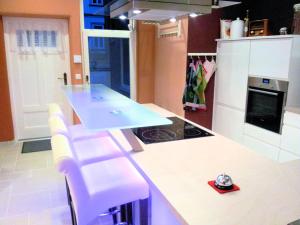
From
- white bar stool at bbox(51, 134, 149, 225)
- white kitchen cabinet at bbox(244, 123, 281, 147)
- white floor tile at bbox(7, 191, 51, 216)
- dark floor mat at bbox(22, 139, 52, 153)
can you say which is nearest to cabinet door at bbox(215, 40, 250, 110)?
white kitchen cabinet at bbox(244, 123, 281, 147)

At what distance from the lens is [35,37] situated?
426 centimetres

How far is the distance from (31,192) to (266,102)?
2757 millimetres

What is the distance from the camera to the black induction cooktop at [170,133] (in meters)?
1.90

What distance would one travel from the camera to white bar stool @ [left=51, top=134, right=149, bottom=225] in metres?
1.32

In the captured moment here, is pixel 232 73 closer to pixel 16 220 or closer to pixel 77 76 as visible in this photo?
pixel 77 76

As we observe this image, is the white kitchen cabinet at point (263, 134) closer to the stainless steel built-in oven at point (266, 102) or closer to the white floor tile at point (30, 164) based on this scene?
the stainless steel built-in oven at point (266, 102)

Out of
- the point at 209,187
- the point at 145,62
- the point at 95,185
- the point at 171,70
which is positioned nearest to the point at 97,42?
the point at 145,62

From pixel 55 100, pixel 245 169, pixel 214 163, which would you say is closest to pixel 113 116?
pixel 214 163

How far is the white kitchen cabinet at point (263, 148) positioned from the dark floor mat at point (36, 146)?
291cm

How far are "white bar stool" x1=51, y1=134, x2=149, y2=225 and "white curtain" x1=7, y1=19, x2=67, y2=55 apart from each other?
3.25 m

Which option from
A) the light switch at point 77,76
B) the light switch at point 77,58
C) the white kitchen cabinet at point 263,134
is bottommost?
the white kitchen cabinet at point 263,134

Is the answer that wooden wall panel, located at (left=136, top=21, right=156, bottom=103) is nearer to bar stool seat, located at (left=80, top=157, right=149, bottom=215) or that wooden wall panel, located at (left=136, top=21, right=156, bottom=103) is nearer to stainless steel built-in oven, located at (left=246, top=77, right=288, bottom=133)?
stainless steel built-in oven, located at (left=246, top=77, right=288, bottom=133)

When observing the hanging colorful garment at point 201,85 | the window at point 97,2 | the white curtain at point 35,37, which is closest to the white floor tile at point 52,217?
the hanging colorful garment at point 201,85

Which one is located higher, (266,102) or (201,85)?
(201,85)
